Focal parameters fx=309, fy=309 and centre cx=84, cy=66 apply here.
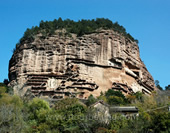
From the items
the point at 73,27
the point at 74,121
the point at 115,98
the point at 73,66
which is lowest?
the point at 74,121

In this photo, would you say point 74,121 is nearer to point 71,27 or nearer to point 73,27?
point 73,27

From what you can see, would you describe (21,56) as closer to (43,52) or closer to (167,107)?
(43,52)

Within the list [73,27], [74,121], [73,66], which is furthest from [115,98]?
[73,27]

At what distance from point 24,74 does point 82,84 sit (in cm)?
808

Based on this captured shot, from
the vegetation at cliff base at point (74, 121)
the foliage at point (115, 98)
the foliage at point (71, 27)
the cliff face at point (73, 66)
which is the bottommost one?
the vegetation at cliff base at point (74, 121)

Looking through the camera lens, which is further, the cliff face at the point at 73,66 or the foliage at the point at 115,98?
the cliff face at the point at 73,66

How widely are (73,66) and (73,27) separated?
7.92 metres

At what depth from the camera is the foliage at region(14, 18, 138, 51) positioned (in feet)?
151

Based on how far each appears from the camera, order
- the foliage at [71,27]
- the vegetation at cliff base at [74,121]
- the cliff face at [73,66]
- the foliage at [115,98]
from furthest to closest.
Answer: the foliage at [71,27] → the cliff face at [73,66] → the foliage at [115,98] → the vegetation at cliff base at [74,121]

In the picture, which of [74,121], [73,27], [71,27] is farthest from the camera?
[71,27]

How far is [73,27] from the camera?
4741 centimetres

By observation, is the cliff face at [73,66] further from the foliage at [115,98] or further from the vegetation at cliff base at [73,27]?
the foliage at [115,98]

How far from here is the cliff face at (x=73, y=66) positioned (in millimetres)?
40781

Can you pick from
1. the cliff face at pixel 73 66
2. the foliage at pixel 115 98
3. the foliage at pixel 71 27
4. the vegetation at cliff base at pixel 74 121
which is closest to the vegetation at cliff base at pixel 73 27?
the foliage at pixel 71 27
